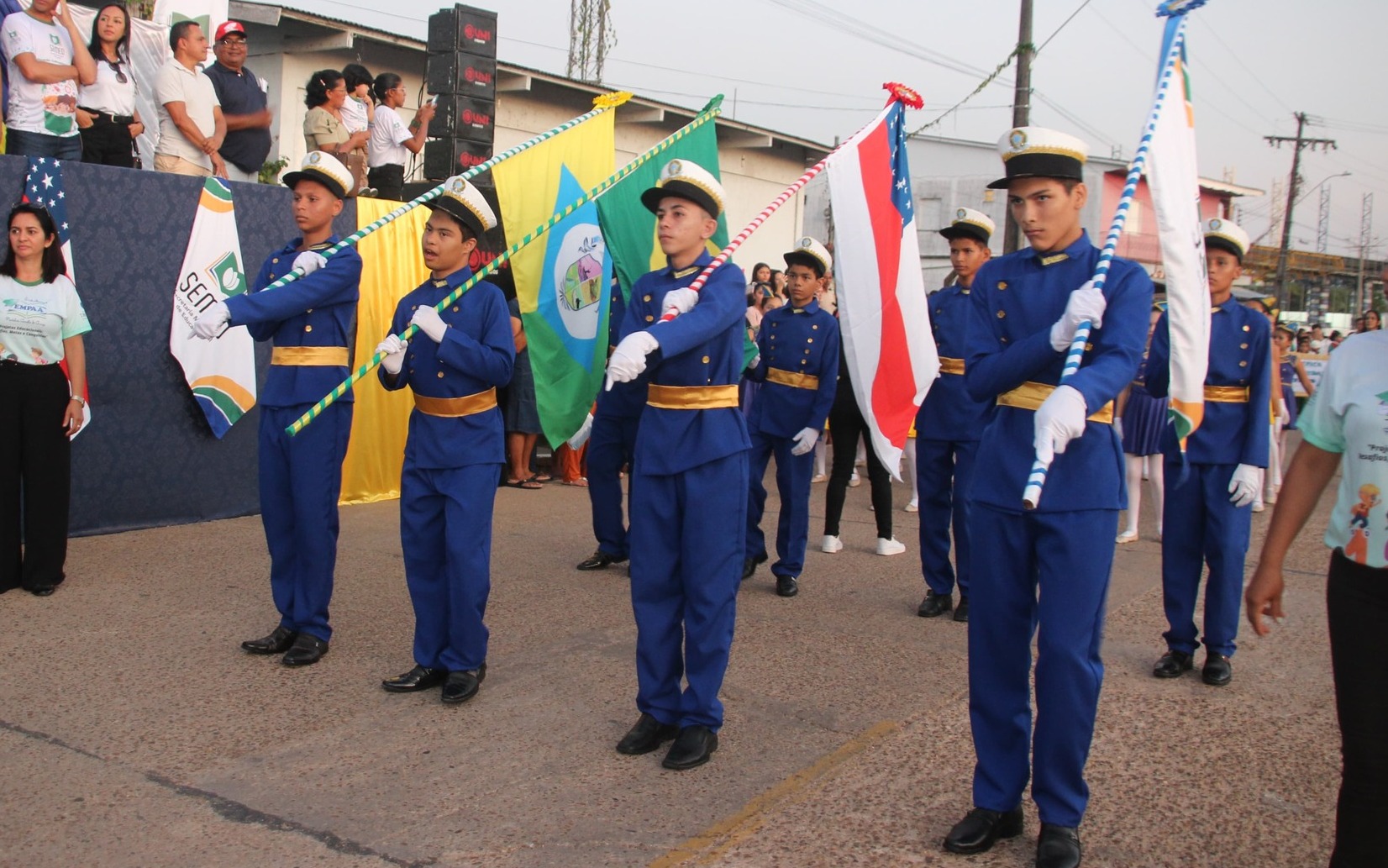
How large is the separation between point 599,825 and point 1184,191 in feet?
8.67

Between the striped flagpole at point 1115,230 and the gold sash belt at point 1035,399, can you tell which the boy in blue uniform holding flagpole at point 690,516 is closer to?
the gold sash belt at point 1035,399

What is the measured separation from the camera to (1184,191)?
379cm

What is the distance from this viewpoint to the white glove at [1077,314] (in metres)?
3.29

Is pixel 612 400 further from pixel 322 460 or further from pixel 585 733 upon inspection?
pixel 585 733

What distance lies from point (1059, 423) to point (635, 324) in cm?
181

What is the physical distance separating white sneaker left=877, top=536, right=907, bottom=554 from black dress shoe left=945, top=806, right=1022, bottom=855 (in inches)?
187

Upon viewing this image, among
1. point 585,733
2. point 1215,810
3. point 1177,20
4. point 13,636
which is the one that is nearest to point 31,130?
point 13,636

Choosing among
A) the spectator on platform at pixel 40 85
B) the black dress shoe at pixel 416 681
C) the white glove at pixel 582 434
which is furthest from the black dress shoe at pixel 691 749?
the spectator on platform at pixel 40 85

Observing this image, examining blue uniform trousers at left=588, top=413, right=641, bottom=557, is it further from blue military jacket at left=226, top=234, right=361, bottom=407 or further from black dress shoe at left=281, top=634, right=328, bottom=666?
black dress shoe at left=281, top=634, right=328, bottom=666

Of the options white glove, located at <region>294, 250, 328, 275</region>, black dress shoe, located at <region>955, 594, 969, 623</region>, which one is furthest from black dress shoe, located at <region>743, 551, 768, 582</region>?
white glove, located at <region>294, 250, 328, 275</region>

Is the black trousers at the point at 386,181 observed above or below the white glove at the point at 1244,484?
above

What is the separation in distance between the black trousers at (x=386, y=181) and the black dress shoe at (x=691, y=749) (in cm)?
785

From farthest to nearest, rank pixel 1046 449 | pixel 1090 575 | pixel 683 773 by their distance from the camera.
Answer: pixel 683 773, pixel 1090 575, pixel 1046 449

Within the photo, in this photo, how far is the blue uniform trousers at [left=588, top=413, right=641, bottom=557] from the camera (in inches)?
295
